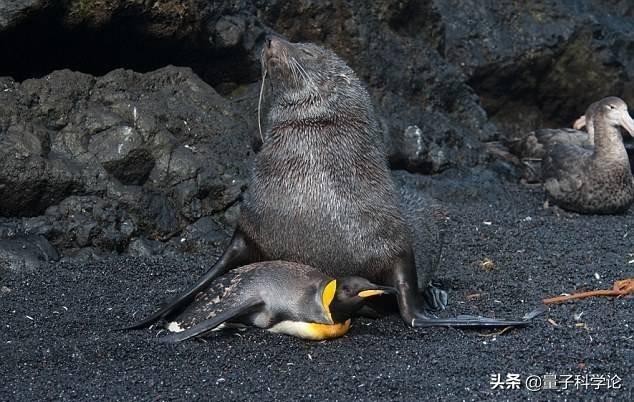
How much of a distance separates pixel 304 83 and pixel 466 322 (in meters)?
1.68

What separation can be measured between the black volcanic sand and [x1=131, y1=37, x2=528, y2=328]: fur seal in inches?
11.9

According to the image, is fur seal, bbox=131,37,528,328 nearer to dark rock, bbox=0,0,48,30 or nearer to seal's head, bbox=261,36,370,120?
seal's head, bbox=261,36,370,120

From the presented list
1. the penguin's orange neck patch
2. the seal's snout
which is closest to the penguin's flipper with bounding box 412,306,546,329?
the penguin's orange neck patch

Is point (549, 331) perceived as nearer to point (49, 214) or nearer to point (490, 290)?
point (490, 290)

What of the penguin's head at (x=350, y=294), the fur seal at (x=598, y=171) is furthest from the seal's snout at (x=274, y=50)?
the fur seal at (x=598, y=171)

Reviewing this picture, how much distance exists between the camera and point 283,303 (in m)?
5.69

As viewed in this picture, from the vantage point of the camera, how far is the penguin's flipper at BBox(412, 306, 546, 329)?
228 inches

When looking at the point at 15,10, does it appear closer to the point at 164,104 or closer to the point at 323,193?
the point at 164,104

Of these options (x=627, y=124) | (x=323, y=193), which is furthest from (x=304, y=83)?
(x=627, y=124)

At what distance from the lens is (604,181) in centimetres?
998

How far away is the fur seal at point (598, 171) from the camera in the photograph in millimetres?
9977

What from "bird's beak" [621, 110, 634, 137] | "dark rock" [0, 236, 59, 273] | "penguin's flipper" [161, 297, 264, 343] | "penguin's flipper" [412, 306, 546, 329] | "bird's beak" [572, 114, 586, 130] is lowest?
"bird's beak" [572, 114, 586, 130]

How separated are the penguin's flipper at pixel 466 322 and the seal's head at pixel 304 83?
1.33 metres

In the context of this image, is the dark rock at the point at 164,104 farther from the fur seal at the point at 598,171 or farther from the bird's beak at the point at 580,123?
the bird's beak at the point at 580,123
